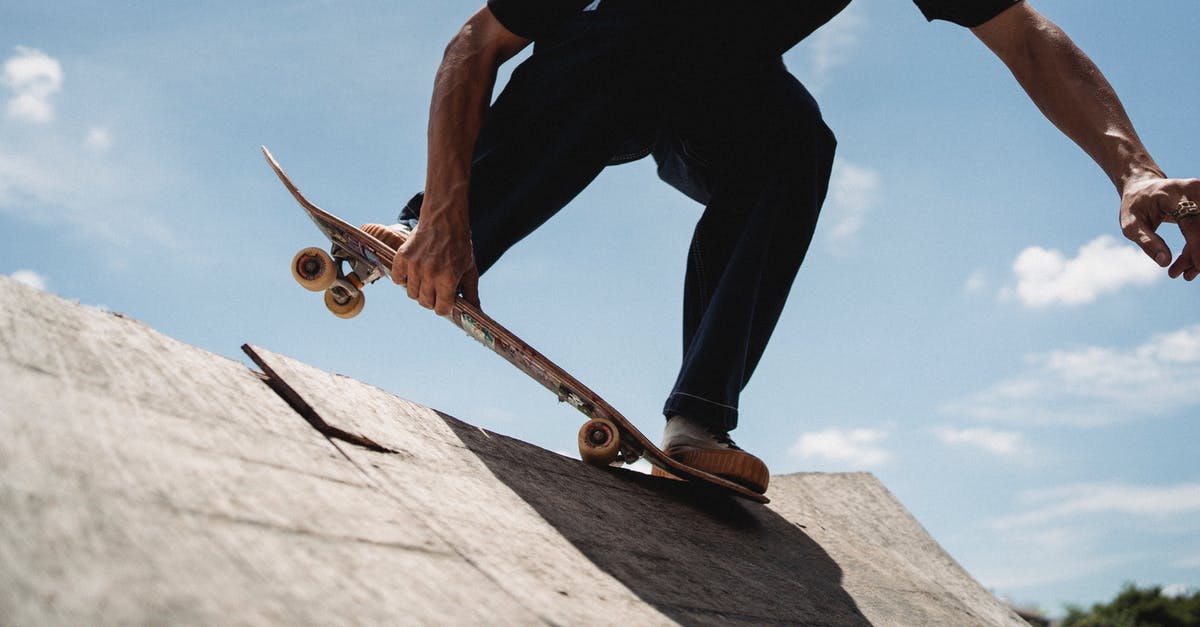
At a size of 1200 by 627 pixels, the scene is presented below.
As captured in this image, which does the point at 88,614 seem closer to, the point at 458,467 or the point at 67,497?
the point at 67,497

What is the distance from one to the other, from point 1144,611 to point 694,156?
3079cm

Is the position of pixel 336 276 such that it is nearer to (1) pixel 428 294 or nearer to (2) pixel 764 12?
(1) pixel 428 294

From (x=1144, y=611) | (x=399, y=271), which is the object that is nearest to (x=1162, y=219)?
(x=399, y=271)

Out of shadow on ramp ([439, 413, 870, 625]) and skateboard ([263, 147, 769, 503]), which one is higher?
skateboard ([263, 147, 769, 503])

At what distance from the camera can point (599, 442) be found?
2.92 m

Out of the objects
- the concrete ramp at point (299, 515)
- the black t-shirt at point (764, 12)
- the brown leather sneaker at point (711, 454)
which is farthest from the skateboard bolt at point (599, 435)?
the black t-shirt at point (764, 12)

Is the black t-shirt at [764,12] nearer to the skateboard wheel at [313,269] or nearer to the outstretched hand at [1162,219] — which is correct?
the outstretched hand at [1162,219]

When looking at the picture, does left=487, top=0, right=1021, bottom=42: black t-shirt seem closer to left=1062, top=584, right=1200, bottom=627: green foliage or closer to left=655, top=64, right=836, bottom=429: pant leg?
left=655, top=64, right=836, bottom=429: pant leg

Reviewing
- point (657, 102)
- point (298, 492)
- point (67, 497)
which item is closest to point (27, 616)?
point (67, 497)

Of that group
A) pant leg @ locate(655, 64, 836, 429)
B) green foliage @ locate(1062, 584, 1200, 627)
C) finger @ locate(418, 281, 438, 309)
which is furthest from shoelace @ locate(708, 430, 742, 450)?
green foliage @ locate(1062, 584, 1200, 627)

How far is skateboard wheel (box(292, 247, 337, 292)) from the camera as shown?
3033 mm

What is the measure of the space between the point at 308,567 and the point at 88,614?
12.6 inches

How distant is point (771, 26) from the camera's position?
337 cm

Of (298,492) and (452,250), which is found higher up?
(452,250)
